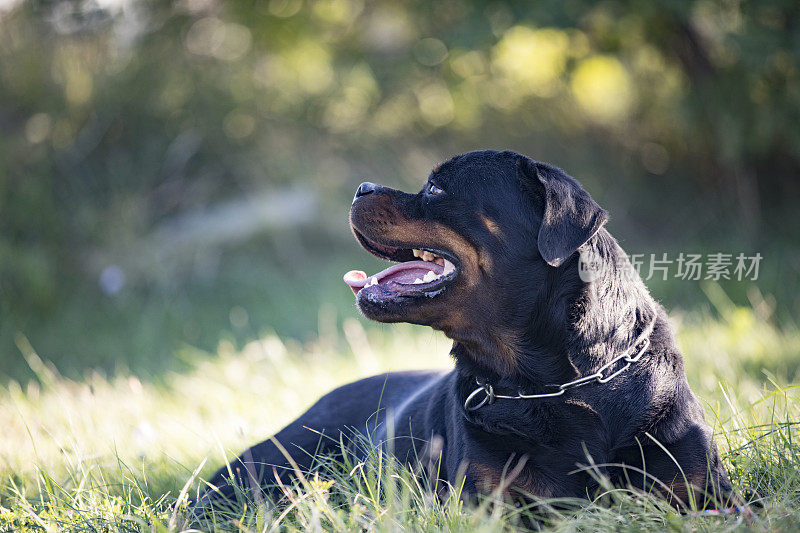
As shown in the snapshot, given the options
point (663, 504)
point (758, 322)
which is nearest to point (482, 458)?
point (663, 504)

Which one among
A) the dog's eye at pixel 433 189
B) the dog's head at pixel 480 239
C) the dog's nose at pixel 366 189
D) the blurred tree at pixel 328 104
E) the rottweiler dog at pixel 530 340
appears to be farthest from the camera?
the blurred tree at pixel 328 104

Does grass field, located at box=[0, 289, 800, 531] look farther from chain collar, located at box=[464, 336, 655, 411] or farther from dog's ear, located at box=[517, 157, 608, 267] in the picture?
dog's ear, located at box=[517, 157, 608, 267]

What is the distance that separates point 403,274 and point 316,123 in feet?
21.1

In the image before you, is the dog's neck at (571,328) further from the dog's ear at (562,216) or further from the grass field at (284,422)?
the grass field at (284,422)

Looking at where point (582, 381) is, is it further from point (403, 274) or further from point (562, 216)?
point (403, 274)

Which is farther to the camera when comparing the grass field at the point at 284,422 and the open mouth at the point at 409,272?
the open mouth at the point at 409,272

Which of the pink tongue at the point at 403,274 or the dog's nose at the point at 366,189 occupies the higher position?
the dog's nose at the point at 366,189

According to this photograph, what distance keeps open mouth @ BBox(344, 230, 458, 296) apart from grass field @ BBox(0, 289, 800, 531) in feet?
2.17

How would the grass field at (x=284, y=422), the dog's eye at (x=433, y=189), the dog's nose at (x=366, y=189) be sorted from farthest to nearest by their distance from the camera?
1. the dog's nose at (x=366, y=189)
2. the dog's eye at (x=433, y=189)
3. the grass field at (x=284, y=422)

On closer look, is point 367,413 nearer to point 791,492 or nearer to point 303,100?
point 791,492

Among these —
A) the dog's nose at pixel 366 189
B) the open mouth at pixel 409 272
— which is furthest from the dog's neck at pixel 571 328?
the dog's nose at pixel 366 189

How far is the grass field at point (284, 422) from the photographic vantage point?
241cm

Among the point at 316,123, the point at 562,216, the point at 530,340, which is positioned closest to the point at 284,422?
the point at 530,340

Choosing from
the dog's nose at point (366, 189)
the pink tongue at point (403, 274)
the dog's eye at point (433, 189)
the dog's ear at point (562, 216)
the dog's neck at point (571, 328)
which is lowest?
the dog's neck at point (571, 328)
